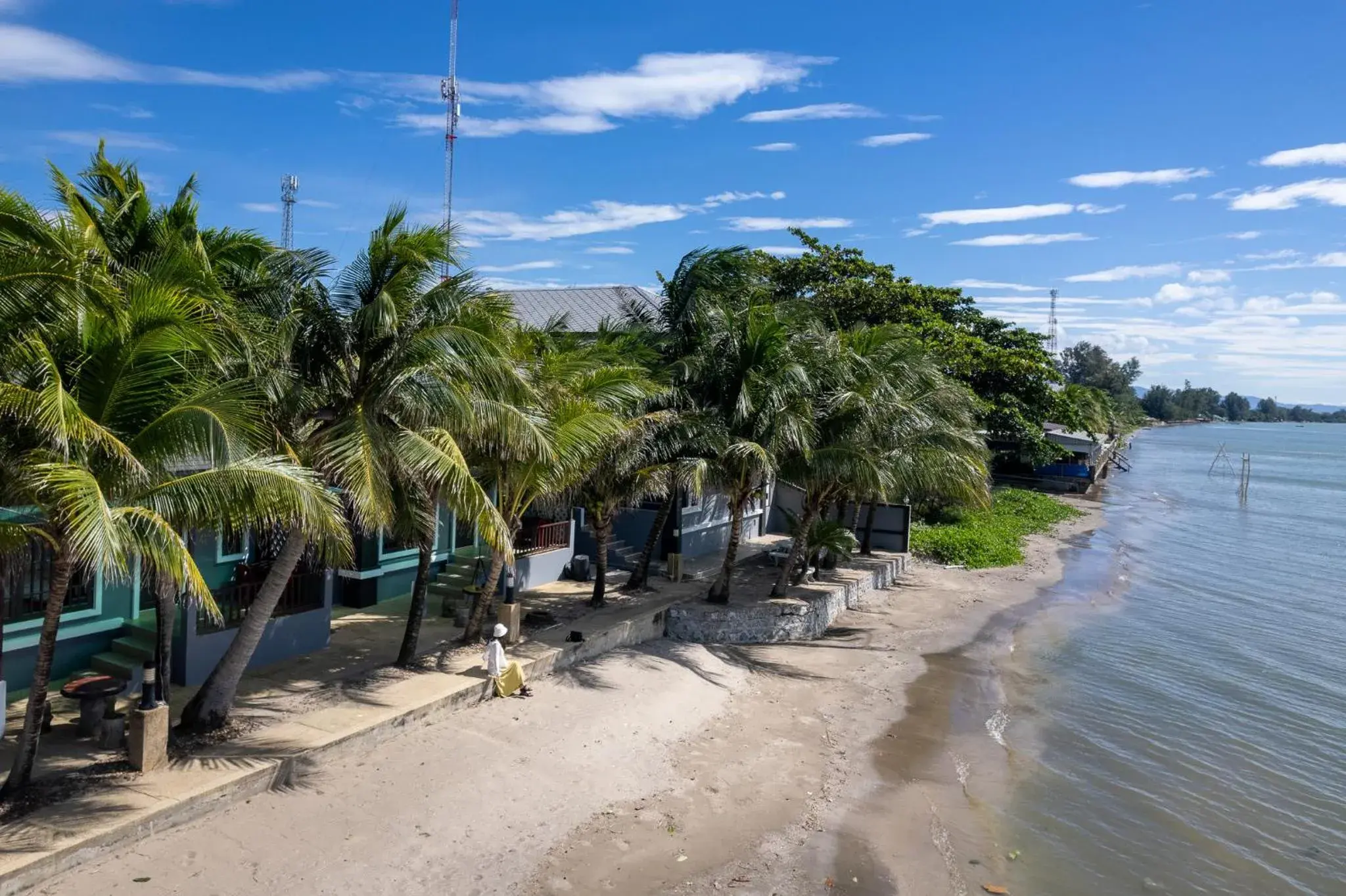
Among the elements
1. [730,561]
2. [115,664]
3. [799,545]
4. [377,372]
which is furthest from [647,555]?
[115,664]

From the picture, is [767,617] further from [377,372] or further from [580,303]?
[580,303]

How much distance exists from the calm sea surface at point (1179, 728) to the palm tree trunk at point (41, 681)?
9893 mm

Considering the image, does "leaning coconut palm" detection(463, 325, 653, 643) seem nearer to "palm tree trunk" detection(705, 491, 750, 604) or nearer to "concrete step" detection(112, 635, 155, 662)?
"palm tree trunk" detection(705, 491, 750, 604)

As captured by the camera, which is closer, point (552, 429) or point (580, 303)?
point (552, 429)

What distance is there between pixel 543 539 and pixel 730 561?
4.13 meters

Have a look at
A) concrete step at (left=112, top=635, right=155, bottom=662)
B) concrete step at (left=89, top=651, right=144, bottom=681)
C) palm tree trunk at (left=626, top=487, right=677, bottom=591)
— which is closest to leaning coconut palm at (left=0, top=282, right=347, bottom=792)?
concrete step at (left=89, top=651, right=144, bottom=681)

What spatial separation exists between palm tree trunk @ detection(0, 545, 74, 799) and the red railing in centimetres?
1051

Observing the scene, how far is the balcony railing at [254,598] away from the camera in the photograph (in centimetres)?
1213

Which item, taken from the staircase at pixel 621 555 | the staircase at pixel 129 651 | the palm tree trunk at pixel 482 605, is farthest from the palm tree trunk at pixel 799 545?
the staircase at pixel 129 651

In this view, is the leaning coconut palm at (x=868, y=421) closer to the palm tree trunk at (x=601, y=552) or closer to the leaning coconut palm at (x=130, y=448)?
the palm tree trunk at (x=601, y=552)

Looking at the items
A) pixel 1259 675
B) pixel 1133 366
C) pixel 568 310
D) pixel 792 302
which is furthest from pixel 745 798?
pixel 1133 366

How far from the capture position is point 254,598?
11.9m


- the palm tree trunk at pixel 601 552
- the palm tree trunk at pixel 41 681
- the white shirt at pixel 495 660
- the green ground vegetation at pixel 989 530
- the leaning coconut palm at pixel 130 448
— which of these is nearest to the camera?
the leaning coconut palm at pixel 130 448

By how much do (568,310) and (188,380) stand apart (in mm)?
20584
